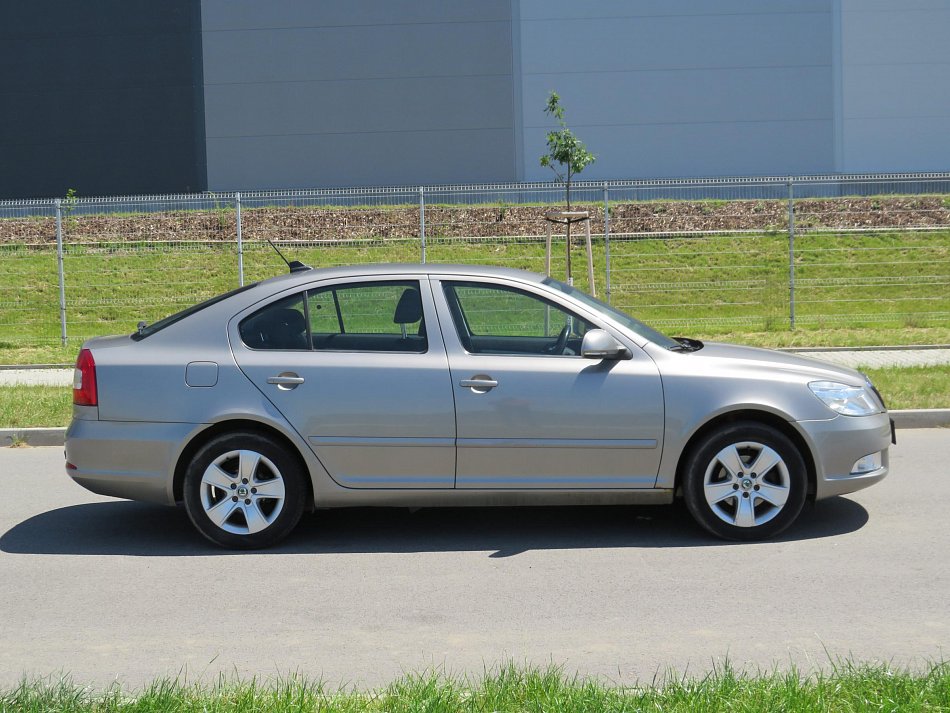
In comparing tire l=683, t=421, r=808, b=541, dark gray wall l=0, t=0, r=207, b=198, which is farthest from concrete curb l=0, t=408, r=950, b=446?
dark gray wall l=0, t=0, r=207, b=198

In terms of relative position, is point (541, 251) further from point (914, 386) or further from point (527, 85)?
point (527, 85)

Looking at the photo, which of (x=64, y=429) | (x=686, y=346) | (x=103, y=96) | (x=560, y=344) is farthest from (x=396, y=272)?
(x=103, y=96)

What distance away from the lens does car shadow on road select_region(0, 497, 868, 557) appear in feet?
21.1

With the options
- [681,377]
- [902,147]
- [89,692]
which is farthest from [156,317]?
[902,147]

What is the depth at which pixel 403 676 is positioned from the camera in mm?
4316

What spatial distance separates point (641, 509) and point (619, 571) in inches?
58.7

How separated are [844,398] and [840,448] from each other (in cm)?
30

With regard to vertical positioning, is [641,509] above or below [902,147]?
below

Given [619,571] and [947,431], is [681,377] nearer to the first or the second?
[619,571]

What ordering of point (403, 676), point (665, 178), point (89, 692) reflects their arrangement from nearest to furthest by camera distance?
point (89, 692)
point (403, 676)
point (665, 178)

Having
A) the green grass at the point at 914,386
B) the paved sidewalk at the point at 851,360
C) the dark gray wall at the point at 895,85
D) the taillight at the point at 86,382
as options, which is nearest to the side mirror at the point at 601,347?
the taillight at the point at 86,382

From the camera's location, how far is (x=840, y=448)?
20.7ft

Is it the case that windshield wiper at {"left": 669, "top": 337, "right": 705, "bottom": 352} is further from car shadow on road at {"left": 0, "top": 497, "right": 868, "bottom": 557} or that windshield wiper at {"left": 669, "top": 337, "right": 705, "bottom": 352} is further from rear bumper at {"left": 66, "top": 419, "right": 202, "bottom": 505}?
rear bumper at {"left": 66, "top": 419, "right": 202, "bottom": 505}

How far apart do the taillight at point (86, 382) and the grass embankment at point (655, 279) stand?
40.4 feet
